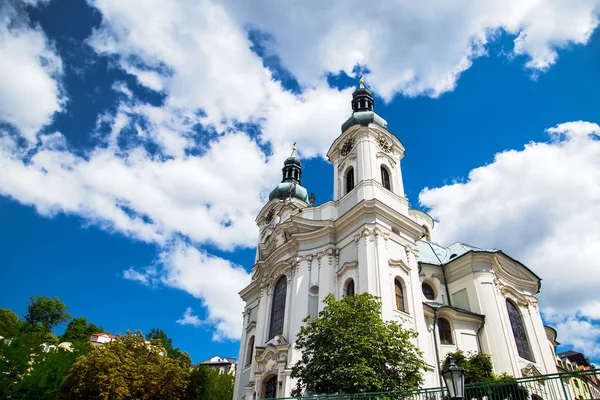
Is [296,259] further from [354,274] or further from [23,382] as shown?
[23,382]

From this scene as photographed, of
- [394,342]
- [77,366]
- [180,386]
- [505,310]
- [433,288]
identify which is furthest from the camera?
[433,288]

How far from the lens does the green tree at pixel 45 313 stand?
2318 inches

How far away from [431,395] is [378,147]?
20.7 m

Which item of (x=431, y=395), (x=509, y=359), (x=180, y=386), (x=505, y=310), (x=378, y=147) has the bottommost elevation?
(x=431, y=395)

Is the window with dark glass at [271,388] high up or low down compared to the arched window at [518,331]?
down

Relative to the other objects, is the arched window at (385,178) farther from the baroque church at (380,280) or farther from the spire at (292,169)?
the spire at (292,169)

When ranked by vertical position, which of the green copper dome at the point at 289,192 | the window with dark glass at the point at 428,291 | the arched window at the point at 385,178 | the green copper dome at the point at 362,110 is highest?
the green copper dome at the point at 362,110

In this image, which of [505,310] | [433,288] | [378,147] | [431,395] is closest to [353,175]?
[378,147]

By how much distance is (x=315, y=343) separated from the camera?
53.1 feet

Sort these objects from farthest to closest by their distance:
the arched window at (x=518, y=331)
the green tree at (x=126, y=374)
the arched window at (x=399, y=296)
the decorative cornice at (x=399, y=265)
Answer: the arched window at (x=518, y=331)
the decorative cornice at (x=399, y=265)
the arched window at (x=399, y=296)
the green tree at (x=126, y=374)

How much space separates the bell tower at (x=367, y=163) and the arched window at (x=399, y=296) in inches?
213

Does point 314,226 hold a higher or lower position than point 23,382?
higher

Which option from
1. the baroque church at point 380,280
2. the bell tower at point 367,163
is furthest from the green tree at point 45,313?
the bell tower at point 367,163

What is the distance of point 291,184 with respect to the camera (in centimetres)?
3781
